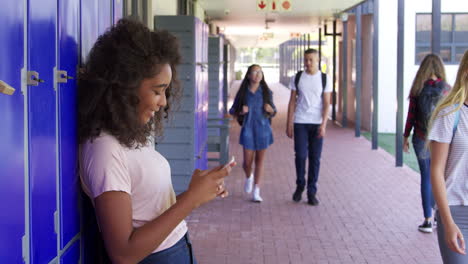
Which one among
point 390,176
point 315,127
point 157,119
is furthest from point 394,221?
point 157,119

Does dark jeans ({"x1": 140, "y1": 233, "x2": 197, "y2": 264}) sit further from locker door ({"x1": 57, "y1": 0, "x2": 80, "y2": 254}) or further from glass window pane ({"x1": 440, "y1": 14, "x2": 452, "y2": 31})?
glass window pane ({"x1": 440, "y1": 14, "x2": 452, "y2": 31})

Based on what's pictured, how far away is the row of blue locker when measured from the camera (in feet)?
4.64

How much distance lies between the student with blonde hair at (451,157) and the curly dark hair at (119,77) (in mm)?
1381

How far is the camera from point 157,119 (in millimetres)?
2238

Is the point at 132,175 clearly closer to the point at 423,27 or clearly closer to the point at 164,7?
the point at 164,7

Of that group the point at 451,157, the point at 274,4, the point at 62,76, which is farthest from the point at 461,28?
the point at 62,76

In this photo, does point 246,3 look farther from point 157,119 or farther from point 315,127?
point 157,119

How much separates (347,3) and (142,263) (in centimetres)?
1386

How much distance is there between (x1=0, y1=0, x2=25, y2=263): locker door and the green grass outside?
366 inches

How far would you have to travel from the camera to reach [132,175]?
6.17 ft

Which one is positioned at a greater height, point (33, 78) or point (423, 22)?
point (423, 22)

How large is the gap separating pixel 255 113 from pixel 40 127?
19.1 ft

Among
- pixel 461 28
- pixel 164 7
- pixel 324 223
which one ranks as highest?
pixel 461 28

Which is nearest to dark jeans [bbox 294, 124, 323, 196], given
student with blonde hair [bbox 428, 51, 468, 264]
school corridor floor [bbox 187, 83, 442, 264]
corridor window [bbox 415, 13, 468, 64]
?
school corridor floor [bbox 187, 83, 442, 264]
